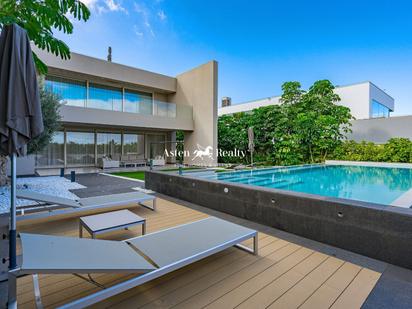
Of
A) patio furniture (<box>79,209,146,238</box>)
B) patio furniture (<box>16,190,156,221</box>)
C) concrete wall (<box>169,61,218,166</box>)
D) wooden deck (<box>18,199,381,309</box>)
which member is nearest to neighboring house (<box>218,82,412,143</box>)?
concrete wall (<box>169,61,218,166</box>)

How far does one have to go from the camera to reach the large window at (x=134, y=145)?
725 inches

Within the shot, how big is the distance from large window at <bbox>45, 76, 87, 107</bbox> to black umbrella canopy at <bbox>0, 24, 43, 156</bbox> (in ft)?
42.9

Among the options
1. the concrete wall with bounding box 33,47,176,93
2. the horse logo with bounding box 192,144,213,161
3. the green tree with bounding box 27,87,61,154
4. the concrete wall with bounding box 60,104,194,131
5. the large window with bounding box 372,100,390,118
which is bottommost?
the horse logo with bounding box 192,144,213,161

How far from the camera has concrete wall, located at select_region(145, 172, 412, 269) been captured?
3.06 m

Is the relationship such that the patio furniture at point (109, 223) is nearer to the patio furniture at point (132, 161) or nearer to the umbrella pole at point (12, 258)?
the umbrella pole at point (12, 258)

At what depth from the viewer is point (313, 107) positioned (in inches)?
691

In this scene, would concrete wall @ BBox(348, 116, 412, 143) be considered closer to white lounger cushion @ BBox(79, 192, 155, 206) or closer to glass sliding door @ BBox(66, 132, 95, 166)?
white lounger cushion @ BBox(79, 192, 155, 206)

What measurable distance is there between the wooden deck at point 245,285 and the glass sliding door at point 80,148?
50.6 feet

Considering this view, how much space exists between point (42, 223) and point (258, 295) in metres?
4.48

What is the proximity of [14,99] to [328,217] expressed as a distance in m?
4.45

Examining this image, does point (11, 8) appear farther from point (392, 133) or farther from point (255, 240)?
point (392, 133)

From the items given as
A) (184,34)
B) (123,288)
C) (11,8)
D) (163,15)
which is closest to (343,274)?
(123,288)

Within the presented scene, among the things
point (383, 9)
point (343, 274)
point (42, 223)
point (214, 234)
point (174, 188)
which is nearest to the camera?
point (343, 274)

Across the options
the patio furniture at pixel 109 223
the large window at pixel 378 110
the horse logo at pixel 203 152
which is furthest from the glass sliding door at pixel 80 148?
the large window at pixel 378 110
